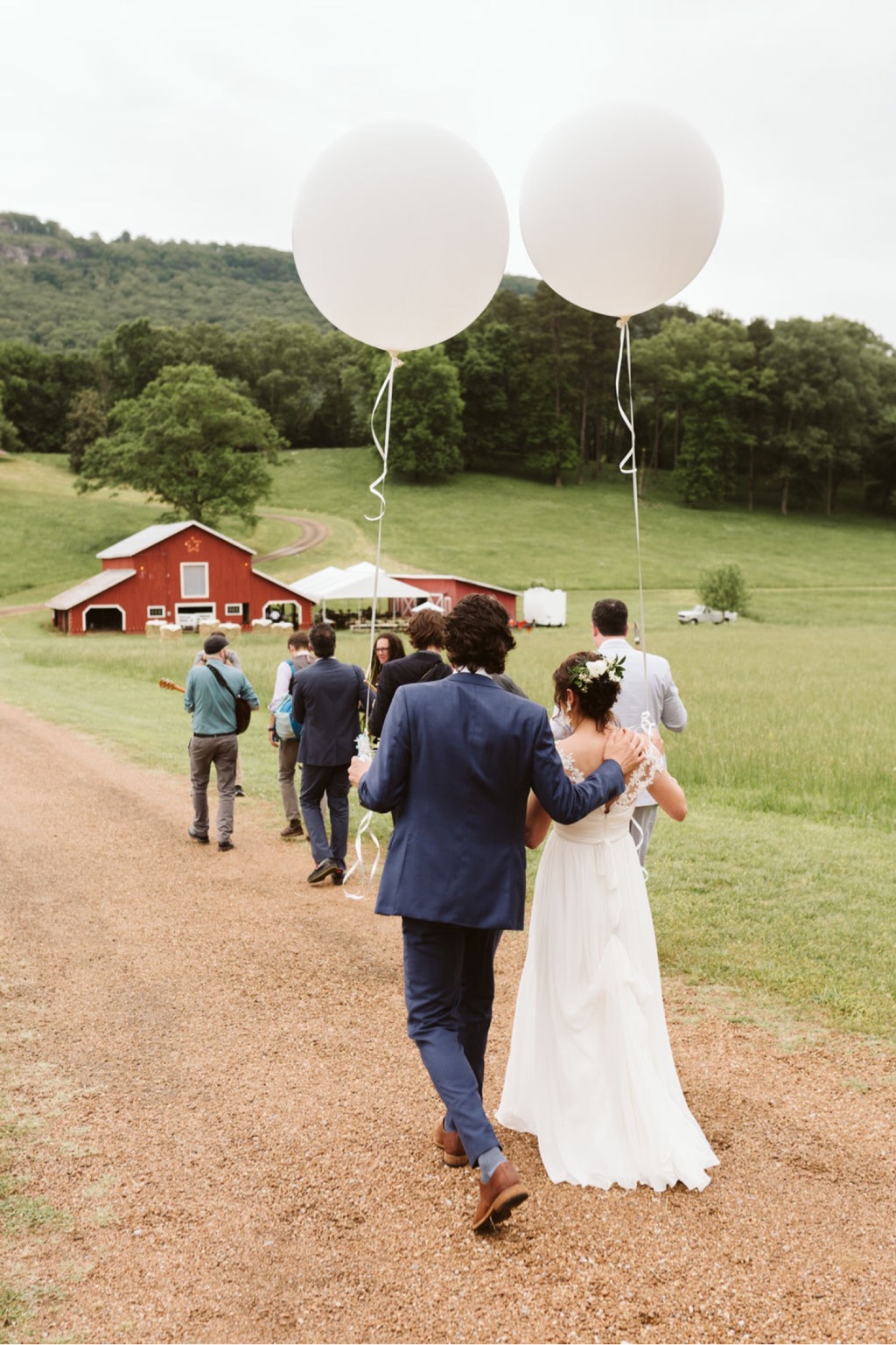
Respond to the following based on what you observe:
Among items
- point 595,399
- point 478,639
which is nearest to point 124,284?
point 595,399

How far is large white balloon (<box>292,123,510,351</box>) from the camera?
4.93 m

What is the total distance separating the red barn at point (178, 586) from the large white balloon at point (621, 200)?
39957 mm

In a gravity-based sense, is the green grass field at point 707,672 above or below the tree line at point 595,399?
below

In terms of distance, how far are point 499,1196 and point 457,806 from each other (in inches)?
53.3

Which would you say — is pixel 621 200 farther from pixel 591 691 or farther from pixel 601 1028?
pixel 601 1028

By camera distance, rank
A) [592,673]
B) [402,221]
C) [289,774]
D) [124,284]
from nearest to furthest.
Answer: [592,673] → [402,221] → [289,774] → [124,284]

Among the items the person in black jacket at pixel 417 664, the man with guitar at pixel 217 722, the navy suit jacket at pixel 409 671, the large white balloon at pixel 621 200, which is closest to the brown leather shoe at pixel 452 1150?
the person in black jacket at pixel 417 664

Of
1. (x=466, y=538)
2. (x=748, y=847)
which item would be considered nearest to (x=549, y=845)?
(x=748, y=847)

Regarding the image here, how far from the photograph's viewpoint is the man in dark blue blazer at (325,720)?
7824 mm

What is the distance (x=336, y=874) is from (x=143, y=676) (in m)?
17.2

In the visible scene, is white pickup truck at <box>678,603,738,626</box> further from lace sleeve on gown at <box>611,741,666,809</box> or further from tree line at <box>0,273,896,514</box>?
lace sleeve on gown at <box>611,741,666,809</box>

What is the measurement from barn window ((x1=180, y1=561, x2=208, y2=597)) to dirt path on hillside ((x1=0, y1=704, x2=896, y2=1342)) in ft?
129

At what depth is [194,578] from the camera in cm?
4478

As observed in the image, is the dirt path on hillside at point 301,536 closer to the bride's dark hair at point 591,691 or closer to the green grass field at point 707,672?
the green grass field at point 707,672
